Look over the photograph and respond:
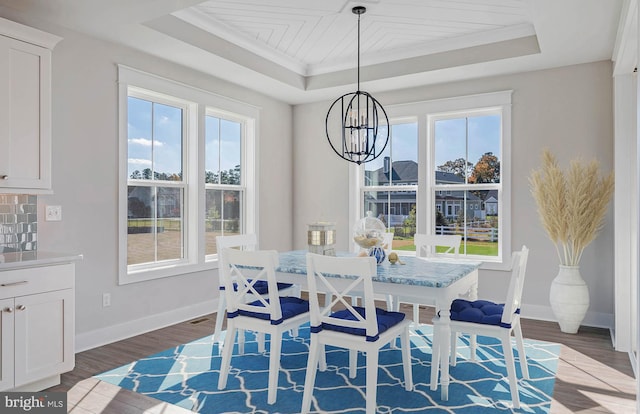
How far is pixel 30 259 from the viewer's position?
114 inches

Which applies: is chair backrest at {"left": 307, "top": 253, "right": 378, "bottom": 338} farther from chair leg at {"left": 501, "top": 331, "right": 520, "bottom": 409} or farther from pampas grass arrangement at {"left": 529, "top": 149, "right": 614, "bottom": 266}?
pampas grass arrangement at {"left": 529, "top": 149, "right": 614, "bottom": 266}

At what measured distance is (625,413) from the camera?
2.66 m

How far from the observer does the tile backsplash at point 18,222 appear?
3271 millimetres

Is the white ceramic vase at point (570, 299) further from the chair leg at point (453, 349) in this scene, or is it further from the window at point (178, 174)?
the window at point (178, 174)

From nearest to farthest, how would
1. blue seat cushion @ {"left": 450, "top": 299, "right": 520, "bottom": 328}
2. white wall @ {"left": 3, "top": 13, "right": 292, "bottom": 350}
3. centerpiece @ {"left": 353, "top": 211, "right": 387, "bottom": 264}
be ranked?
blue seat cushion @ {"left": 450, "top": 299, "right": 520, "bottom": 328} < centerpiece @ {"left": 353, "top": 211, "right": 387, "bottom": 264} < white wall @ {"left": 3, "top": 13, "right": 292, "bottom": 350}

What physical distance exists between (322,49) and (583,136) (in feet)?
9.05

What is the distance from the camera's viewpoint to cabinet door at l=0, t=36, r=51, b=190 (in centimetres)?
302

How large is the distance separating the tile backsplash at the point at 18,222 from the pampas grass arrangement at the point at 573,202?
4.27 m

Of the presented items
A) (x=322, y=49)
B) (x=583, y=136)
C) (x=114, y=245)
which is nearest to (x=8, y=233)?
(x=114, y=245)

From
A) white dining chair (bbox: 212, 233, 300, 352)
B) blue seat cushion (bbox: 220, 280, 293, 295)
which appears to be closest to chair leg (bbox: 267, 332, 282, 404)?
white dining chair (bbox: 212, 233, 300, 352)

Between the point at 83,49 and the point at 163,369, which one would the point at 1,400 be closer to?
the point at 163,369

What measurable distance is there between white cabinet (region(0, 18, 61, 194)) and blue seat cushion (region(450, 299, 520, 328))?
2.95 m

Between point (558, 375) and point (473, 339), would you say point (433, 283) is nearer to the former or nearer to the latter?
point (473, 339)

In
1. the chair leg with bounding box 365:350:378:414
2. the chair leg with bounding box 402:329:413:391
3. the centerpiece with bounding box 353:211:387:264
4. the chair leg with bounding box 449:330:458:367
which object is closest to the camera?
the chair leg with bounding box 365:350:378:414
